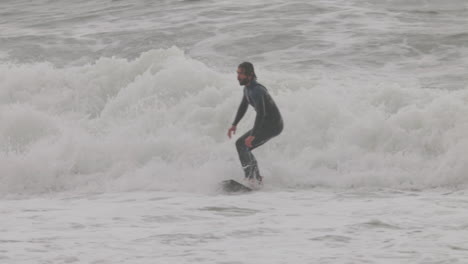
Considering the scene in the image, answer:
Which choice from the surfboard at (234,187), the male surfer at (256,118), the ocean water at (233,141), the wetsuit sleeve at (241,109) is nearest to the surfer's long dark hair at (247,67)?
the male surfer at (256,118)

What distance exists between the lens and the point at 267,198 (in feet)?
33.8

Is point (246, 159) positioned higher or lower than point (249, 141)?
lower

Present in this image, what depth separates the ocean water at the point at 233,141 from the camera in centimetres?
798

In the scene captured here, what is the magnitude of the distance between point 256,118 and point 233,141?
6.89 ft

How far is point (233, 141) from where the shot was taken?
12766 mm

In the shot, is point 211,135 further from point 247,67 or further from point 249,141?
point 247,67

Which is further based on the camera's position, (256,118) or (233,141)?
(233,141)

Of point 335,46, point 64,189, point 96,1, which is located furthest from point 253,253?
point 96,1

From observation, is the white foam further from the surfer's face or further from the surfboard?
the surfer's face

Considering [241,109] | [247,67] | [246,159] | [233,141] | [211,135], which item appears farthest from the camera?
[211,135]

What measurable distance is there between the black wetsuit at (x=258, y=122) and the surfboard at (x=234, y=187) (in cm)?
22

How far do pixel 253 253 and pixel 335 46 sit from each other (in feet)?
39.0

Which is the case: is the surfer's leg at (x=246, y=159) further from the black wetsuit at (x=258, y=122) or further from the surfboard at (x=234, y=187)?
the surfboard at (x=234, y=187)

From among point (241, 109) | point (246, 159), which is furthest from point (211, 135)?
point (246, 159)
